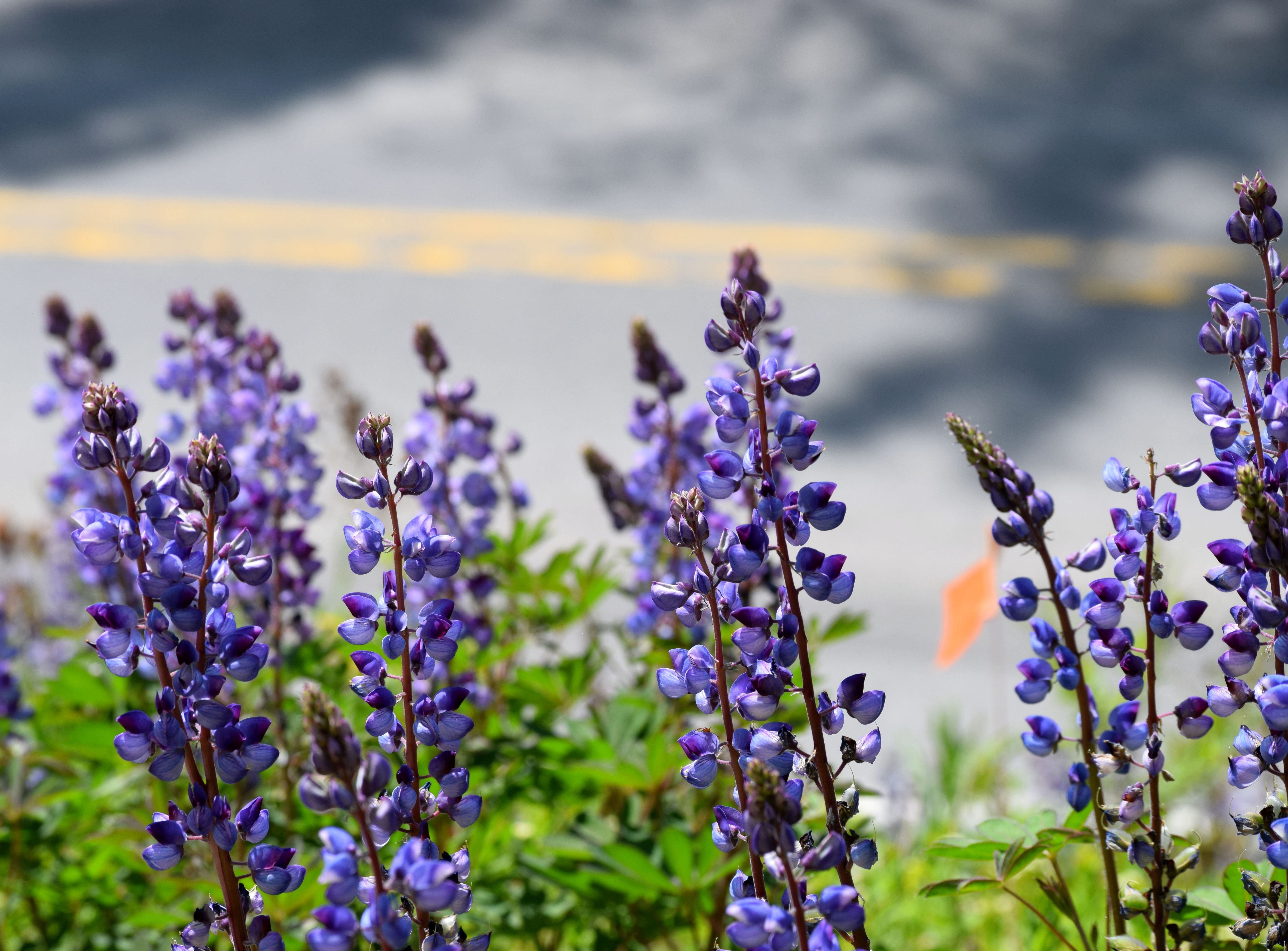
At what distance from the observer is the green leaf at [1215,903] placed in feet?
4.69

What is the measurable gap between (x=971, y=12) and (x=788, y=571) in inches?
433

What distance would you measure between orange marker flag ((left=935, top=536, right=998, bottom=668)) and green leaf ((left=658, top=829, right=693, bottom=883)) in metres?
0.61

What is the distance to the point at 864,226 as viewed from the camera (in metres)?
8.76

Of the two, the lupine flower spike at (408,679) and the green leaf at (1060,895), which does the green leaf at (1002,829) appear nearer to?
the green leaf at (1060,895)

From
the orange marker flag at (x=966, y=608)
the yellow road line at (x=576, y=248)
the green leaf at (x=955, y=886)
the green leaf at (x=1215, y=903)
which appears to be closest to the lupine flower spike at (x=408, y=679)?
the green leaf at (x=955, y=886)

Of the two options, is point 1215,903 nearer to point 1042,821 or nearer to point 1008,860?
point 1042,821

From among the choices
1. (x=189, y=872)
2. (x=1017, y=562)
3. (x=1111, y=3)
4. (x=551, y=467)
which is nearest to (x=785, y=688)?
(x=189, y=872)

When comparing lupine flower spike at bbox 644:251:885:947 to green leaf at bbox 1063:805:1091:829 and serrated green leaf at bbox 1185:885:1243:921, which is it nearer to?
green leaf at bbox 1063:805:1091:829

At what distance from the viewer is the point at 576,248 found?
865 centimetres

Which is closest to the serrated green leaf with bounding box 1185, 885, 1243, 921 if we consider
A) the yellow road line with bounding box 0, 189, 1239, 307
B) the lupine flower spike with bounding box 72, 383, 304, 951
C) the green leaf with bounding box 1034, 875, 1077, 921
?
the green leaf with bounding box 1034, 875, 1077, 921

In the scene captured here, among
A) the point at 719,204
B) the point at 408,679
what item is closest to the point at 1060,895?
the point at 408,679

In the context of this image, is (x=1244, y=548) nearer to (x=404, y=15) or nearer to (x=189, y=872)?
(x=189, y=872)

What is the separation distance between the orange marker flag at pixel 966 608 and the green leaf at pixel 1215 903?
26.0 inches

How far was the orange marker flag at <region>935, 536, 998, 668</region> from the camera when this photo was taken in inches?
85.5
